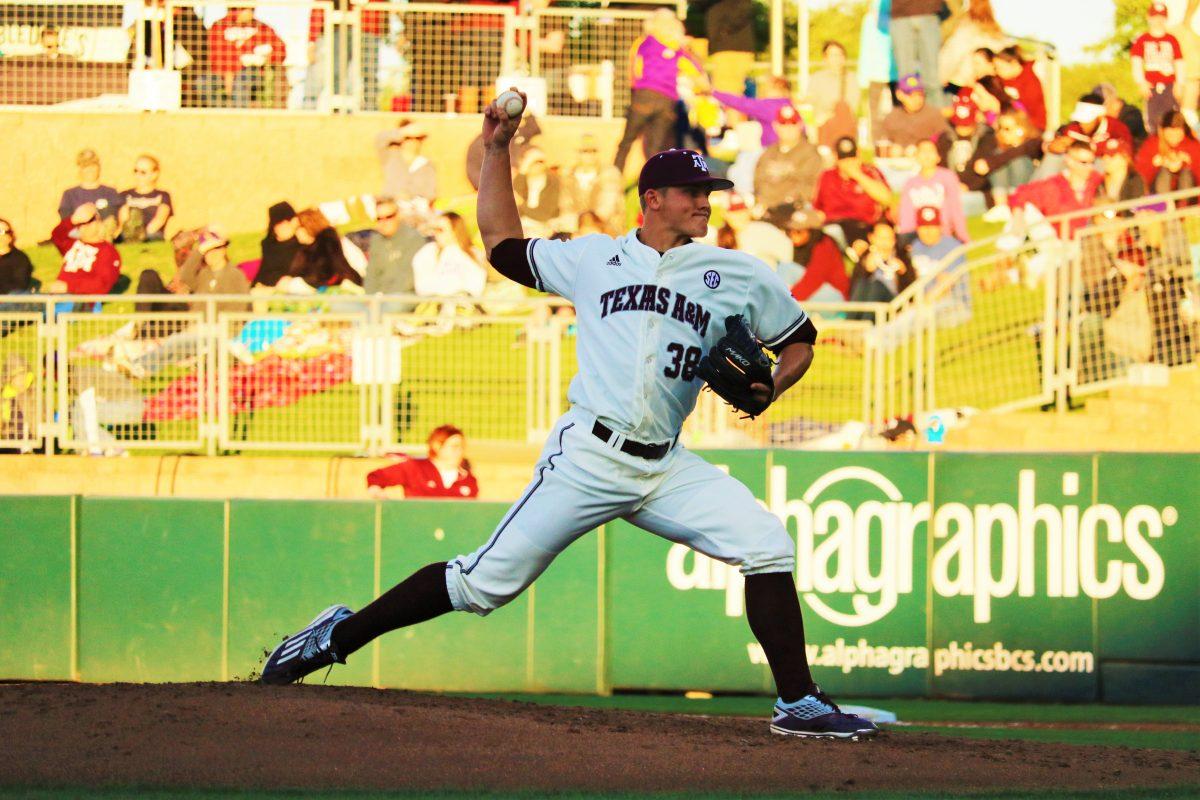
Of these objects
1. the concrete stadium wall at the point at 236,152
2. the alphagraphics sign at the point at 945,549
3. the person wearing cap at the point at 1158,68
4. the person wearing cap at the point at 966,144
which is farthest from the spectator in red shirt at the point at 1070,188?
the alphagraphics sign at the point at 945,549

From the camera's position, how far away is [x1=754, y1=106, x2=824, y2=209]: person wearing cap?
15.7 m

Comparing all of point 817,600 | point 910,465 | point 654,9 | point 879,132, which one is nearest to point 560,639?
point 817,600

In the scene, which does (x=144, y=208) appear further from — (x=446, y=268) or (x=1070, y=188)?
(x=1070, y=188)

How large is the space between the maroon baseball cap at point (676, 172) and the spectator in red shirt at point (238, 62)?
12161mm

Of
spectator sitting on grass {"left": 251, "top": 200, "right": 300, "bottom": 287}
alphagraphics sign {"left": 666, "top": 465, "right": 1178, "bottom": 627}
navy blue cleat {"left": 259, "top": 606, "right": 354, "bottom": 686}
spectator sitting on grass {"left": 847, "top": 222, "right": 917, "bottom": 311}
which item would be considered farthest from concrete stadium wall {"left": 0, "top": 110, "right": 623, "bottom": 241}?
navy blue cleat {"left": 259, "top": 606, "right": 354, "bottom": 686}

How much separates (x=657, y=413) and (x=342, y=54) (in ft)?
41.6

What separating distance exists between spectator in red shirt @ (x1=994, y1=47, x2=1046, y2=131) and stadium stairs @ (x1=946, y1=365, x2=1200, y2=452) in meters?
4.63

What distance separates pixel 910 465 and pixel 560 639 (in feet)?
8.40

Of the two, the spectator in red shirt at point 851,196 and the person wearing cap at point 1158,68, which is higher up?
the person wearing cap at point 1158,68

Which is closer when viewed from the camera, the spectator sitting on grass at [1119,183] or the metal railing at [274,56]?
the spectator sitting on grass at [1119,183]

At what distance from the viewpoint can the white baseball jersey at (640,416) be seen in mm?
5688

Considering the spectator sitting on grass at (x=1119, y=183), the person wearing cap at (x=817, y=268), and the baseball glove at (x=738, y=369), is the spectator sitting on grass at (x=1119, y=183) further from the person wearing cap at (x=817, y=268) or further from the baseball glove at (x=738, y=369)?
the baseball glove at (x=738, y=369)

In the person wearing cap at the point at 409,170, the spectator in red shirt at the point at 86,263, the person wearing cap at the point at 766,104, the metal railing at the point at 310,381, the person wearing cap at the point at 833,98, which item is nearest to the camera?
the metal railing at the point at 310,381

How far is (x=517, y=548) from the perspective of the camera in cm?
576
